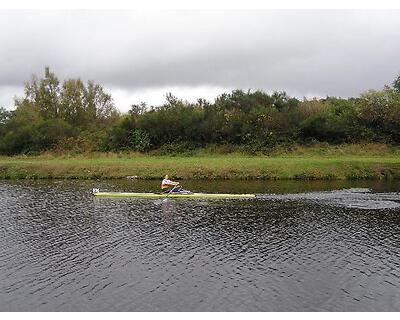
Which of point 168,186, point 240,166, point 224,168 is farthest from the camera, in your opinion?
point 240,166

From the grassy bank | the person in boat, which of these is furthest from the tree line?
the person in boat

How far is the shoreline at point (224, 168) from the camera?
57.9 meters

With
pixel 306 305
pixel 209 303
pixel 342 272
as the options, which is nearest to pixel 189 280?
pixel 209 303

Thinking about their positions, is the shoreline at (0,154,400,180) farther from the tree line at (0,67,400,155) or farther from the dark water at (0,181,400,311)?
the dark water at (0,181,400,311)

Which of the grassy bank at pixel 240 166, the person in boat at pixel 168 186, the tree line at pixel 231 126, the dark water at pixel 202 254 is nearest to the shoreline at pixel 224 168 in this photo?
the grassy bank at pixel 240 166

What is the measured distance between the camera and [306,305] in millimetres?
18297

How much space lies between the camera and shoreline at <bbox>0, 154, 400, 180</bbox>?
5791 centimetres

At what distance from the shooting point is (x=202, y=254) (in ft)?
83.4

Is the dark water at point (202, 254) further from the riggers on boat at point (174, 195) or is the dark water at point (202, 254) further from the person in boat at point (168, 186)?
the person in boat at point (168, 186)

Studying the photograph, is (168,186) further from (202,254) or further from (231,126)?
(231,126)

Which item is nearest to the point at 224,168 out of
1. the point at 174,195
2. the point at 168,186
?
the point at 168,186

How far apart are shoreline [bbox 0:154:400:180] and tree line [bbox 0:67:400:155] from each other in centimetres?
760

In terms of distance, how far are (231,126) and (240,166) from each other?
17.9 metres

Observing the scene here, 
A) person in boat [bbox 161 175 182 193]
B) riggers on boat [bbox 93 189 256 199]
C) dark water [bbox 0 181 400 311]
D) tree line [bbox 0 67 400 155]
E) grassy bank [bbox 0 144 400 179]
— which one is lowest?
dark water [bbox 0 181 400 311]
